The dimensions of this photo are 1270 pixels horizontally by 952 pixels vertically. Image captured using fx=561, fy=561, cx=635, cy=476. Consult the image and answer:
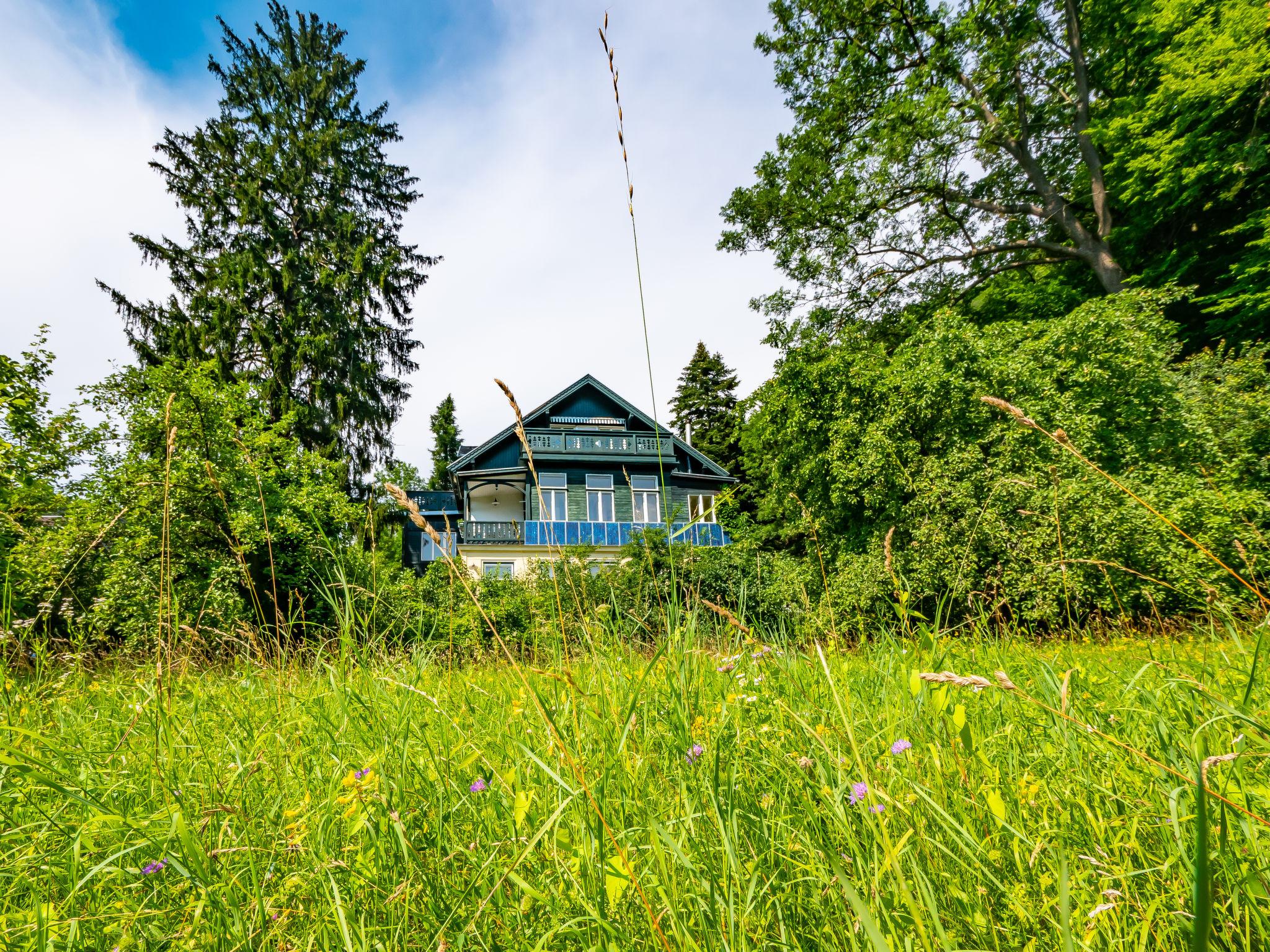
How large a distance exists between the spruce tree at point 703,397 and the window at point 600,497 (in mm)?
12857

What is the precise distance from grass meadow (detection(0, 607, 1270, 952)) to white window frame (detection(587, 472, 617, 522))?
21.9 m

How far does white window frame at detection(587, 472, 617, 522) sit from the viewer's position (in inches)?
934

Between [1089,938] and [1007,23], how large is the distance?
18437 mm

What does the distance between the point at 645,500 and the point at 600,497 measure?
198 centimetres

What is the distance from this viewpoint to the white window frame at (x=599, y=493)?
23.7 metres

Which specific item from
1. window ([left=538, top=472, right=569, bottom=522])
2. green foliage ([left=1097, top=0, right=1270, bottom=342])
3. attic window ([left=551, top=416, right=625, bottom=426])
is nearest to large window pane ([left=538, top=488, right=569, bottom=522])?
window ([left=538, top=472, right=569, bottom=522])

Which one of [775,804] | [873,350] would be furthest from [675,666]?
[873,350]

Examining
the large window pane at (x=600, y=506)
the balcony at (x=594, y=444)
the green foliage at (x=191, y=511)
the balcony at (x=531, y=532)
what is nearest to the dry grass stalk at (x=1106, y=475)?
the green foliage at (x=191, y=511)

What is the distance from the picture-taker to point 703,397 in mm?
37062

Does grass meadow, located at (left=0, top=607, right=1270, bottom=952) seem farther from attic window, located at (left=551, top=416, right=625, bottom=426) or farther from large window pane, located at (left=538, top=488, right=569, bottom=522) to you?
attic window, located at (left=551, top=416, right=625, bottom=426)

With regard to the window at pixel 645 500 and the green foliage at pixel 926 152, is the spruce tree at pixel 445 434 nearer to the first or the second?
the window at pixel 645 500

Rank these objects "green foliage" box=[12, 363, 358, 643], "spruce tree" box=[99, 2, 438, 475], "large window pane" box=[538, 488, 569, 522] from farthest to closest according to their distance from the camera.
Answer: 1. "large window pane" box=[538, 488, 569, 522]
2. "spruce tree" box=[99, 2, 438, 475]
3. "green foliage" box=[12, 363, 358, 643]

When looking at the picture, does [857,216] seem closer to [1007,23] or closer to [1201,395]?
[1007,23]

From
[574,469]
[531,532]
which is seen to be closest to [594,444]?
[574,469]
